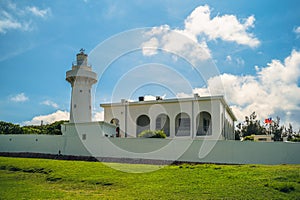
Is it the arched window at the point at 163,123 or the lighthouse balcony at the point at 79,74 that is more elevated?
the lighthouse balcony at the point at 79,74

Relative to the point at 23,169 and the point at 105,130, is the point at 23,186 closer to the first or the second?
the point at 23,169

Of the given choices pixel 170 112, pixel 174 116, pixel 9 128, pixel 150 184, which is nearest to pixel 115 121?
pixel 170 112

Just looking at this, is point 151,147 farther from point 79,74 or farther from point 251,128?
point 251,128

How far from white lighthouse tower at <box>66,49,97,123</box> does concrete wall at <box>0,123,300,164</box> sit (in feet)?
13.5

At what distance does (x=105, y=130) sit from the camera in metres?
22.8

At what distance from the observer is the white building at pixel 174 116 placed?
24.9m

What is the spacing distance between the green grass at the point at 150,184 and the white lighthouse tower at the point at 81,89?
12560 millimetres

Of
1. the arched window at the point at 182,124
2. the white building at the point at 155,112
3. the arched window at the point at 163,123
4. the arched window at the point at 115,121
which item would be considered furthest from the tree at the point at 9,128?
the arched window at the point at 182,124

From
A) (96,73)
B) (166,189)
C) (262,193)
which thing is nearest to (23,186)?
(166,189)

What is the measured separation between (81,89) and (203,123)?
10.8 m

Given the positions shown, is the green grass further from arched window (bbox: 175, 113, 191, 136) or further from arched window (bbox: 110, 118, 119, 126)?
arched window (bbox: 110, 118, 119, 126)

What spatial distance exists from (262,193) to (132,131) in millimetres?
18264

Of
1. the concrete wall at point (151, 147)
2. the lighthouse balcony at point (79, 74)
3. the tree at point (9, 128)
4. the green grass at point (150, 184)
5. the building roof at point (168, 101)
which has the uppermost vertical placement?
the lighthouse balcony at point (79, 74)

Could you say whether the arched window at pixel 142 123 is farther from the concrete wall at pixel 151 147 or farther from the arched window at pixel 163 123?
the concrete wall at pixel 151 147
